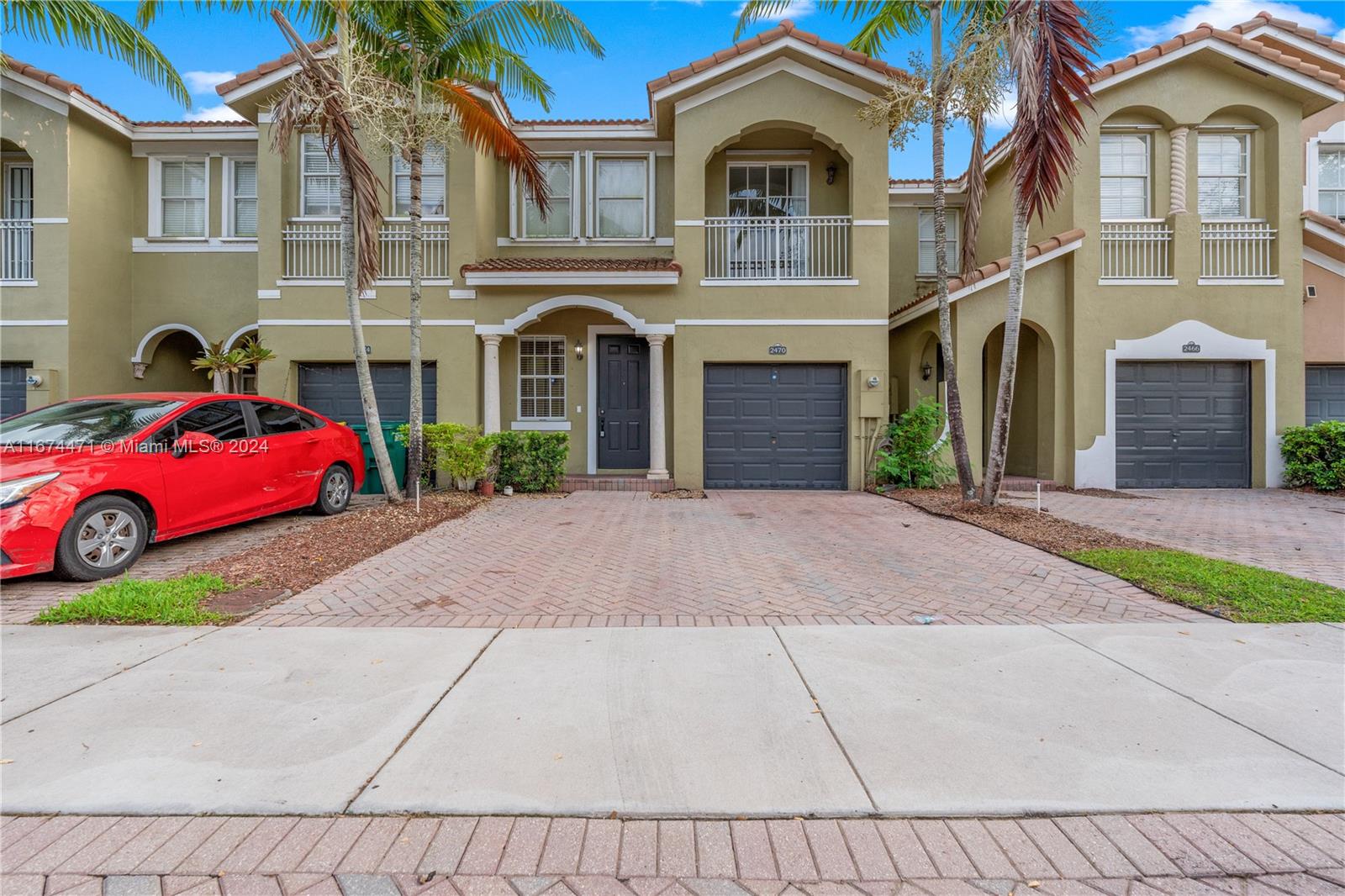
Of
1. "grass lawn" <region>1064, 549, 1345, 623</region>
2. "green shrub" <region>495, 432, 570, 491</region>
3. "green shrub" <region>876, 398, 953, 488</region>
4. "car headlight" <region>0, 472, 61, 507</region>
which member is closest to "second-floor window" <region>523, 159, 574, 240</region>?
"green shrub" <region>495, 432, 570, 491</region>

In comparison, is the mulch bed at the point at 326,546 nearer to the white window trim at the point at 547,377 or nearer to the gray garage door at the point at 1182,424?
the white window trim at the point at 547,377

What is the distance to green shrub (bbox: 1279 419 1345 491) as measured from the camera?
1110 centimetres

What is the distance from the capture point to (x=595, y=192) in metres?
13.1

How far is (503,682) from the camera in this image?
3449mm

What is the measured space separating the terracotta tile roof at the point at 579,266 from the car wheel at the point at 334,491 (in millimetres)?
4637

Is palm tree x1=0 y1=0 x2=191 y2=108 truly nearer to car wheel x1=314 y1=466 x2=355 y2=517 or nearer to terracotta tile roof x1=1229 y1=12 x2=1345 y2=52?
car wheel x1=314 y1=466 x2=355 y2=517

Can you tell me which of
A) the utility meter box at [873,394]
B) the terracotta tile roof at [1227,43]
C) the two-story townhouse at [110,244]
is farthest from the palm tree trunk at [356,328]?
the terracotta tile roof at [1227,43]

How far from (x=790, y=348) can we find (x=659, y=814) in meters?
10.2

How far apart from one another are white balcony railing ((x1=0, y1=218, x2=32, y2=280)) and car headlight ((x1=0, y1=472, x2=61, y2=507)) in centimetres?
1065

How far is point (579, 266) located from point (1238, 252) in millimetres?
12672

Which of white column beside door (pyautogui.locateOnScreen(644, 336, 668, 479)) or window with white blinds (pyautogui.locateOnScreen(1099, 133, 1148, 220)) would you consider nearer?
white column beside door (pyautogui.locateOnScreen(644, 336, 668, 479))

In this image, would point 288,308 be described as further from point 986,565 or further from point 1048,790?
point 1048,790

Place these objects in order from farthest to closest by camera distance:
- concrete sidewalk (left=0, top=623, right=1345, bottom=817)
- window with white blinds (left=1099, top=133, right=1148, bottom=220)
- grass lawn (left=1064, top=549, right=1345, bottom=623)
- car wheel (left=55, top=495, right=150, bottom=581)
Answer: window with white blinds (left=1099, top=133, right=1148, bottom=220) < car wheel (left=55, top=495, right=150, bottom=581) < grass lawn (left=1064, top=549, right=1345, bottom=623) < concrete sidewalk (left=0, top=623, right=1345, bottom=817)

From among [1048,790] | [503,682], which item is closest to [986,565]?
[1048,790]
